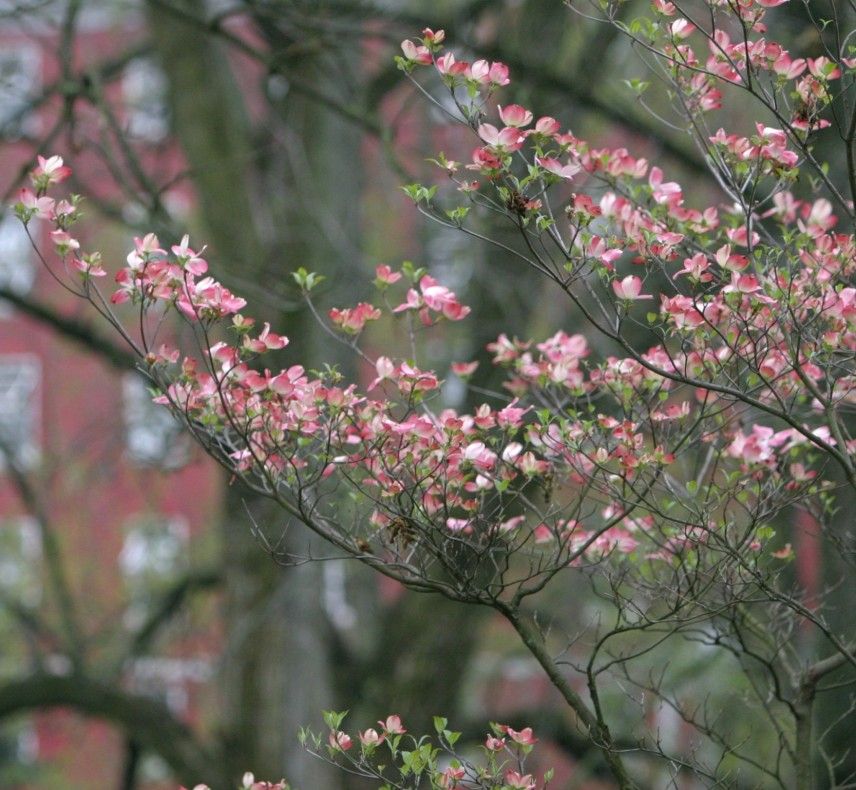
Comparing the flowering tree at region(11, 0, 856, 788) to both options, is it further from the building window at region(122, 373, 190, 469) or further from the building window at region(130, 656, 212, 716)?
the building window at region(130, 656, 212, 716)

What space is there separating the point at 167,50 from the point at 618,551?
509 centimetres

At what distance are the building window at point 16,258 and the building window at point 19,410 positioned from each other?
0.84 m

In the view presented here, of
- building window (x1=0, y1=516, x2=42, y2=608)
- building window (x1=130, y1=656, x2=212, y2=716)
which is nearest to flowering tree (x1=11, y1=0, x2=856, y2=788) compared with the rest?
building window (x1=130, y1=656, x2=212, y2=716)

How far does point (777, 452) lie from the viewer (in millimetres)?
3010

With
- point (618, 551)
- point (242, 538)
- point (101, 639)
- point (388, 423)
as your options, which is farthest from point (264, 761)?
point (388, 423)

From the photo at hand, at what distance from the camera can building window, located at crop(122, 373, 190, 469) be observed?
23.2ft

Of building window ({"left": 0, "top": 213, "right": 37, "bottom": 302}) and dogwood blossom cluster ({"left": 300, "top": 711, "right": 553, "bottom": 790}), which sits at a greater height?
building window ({"left": 0, "top": 213, "right": 37, "bottom": 302})

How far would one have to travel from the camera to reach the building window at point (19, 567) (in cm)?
1316

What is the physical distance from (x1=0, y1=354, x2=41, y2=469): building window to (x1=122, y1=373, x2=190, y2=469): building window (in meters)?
0.86

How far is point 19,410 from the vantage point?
1265 cm

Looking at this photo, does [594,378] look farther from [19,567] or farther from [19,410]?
[19,567]

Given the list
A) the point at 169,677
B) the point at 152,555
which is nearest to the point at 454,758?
the point at 152,555

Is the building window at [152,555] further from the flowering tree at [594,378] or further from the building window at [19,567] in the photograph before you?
the flowering tree at [594,378]

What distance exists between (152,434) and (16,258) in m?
2.96
